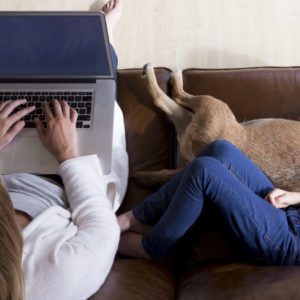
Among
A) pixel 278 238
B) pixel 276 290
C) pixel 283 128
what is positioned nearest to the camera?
pixel 276 290

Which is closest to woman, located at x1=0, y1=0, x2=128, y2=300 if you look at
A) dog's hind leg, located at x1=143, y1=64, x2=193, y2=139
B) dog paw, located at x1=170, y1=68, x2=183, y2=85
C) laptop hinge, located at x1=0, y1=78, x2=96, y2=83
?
laptop hinge, located at x1=0, y1=78, x2=96, y2=83

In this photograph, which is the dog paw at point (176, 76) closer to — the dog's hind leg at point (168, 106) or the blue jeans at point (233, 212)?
the dog's hind leg at point (168, 106)

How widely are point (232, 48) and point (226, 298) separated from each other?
147 cm

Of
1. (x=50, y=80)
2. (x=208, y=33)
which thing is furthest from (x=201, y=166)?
(x=208, y=33)

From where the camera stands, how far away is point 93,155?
3.98 ft

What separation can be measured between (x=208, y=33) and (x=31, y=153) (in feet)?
4.11

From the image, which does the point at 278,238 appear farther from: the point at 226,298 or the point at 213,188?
the point at 226,298

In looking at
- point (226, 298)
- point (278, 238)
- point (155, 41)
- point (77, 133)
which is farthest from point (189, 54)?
point (226, 298)

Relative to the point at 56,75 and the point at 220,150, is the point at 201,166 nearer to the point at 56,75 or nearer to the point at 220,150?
the point at 220,150

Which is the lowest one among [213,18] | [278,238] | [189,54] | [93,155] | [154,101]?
[278,238]

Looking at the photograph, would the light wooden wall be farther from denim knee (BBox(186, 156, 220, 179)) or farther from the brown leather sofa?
denim knee (BBox(186, 156, 220, 179))

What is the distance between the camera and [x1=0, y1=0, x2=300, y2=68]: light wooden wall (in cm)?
192

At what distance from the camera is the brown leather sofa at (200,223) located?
93 cm

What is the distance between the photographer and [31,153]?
4.18 feet
